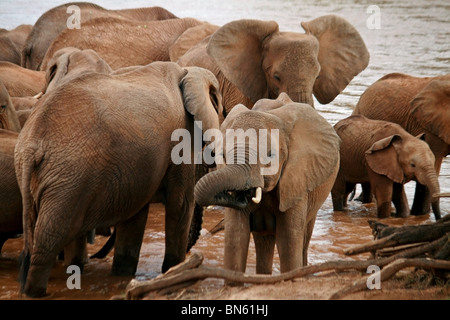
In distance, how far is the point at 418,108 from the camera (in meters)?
10.8

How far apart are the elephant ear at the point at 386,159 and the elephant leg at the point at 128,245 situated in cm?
362

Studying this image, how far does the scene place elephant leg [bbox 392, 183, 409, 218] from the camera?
1012 cm

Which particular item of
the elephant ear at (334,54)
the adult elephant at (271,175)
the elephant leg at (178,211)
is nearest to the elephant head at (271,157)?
the adult elephant at (271,175)

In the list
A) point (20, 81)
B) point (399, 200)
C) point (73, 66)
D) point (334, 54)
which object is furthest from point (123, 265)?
point (399, 200)

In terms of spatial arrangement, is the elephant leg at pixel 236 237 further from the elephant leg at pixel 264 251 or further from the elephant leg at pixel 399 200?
the elephant leg at pixel 399 200

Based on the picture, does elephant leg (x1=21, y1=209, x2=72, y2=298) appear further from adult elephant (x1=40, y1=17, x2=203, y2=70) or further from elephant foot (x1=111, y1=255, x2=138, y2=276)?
adult elephant (x1=40, y1=17, x2=203, y2=70)

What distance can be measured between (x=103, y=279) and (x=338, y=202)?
386 cm

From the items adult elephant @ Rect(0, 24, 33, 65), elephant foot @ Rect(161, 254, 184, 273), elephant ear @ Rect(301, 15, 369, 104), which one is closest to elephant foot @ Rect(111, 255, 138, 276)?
elephant foot @ Rect(161, 254, 184, 273)

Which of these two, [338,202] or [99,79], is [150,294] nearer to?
[99,79]

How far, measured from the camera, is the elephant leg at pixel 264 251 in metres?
6.35

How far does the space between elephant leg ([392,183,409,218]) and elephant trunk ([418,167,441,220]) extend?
16.2 inches

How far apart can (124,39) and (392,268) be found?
20.8ft

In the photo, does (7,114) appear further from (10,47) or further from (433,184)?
(10,47)
